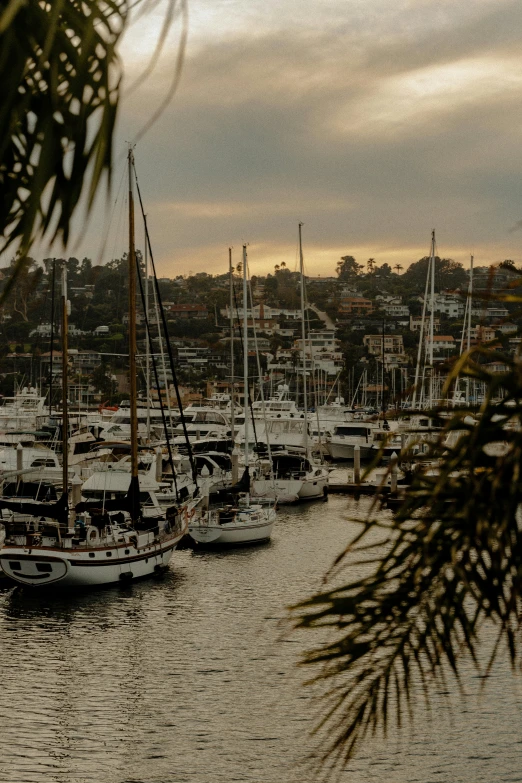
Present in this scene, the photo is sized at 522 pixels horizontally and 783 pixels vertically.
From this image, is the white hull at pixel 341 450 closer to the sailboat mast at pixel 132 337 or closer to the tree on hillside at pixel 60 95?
the sailboat mast at pixel 132 337

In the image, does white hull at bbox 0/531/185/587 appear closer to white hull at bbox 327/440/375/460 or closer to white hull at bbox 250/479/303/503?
white hull at bbox 250/479/303/503

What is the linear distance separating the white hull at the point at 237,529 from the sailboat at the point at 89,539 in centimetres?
477

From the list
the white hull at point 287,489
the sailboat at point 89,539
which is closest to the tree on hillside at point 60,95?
the sailboat at point 89,539

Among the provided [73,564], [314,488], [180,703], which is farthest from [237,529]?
[180,703]

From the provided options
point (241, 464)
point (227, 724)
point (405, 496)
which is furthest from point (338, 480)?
point (405, 496)

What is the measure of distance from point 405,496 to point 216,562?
39199mm

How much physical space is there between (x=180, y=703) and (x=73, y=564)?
11.2 metres

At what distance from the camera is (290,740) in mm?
22812

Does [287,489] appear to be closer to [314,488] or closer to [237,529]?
[314,488]

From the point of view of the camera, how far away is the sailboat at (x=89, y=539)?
3481 centimetres

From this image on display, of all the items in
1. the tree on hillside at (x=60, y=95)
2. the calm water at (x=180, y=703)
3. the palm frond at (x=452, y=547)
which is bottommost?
the calm water at (x=180, y=703)

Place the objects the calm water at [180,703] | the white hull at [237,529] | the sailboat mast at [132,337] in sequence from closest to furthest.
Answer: the calm water at [180,703] → the sailboat mast at [132,337] → the white hull at [237,529]

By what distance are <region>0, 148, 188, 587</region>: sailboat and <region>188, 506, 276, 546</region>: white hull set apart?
188 inches

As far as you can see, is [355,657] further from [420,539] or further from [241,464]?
[241,464]
